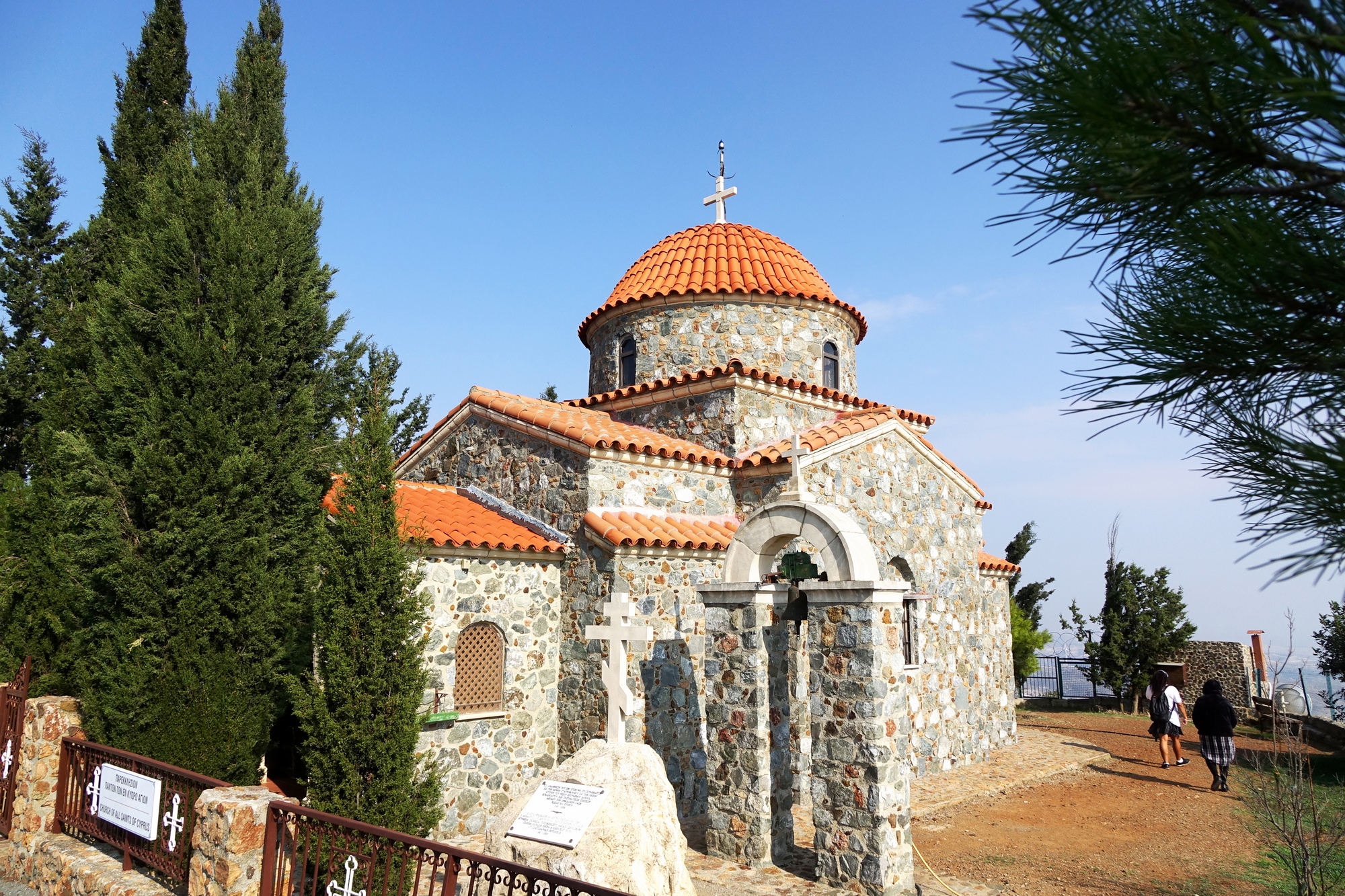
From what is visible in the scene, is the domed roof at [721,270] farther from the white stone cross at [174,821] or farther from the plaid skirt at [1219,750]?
the white stone cross at [174,821]

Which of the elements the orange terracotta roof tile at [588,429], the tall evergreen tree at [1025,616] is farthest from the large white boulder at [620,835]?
the tall evergreen tree at [1025,616]

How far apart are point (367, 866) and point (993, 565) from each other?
1258 cm

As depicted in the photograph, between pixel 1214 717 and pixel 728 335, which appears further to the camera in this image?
pixel 728 335

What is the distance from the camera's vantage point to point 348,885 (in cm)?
531

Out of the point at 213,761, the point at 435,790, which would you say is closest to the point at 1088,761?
the point at 435,790

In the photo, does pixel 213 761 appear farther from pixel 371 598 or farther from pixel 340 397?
pixel 340 397

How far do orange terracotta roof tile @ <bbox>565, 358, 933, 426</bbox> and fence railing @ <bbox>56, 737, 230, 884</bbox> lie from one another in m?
8.44

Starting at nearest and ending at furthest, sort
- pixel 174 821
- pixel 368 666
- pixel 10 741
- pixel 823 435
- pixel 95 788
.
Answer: pixel 174 821 < pixel 368 666 < pixel 95 788 < pixel 10 741 < pixel 823 435

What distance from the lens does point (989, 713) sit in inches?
541

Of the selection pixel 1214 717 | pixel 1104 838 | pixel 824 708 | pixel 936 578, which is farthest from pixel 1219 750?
pixel 824 708

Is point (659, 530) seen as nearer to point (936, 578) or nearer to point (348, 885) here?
point (936, 578)

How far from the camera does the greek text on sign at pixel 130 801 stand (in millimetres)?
6715

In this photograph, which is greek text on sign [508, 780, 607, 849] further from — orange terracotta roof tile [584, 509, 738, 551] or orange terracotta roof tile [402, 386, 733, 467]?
orange terracotta roof tile [402, 386, 733, 467]

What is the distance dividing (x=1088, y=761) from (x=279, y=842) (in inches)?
506
